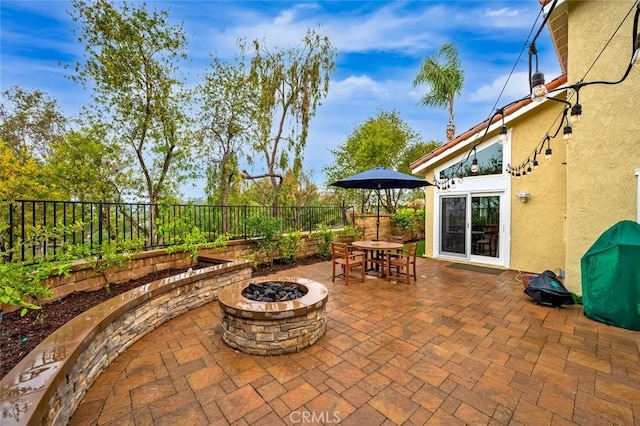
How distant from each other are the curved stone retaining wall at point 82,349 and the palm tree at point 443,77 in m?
12.6

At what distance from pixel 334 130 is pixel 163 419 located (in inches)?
570

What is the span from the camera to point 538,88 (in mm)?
2188

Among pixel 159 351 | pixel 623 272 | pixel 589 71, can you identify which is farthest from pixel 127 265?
pixel 589 71

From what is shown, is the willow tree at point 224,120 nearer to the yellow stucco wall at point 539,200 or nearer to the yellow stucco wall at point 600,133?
the yellow stucco wall at point 539,200

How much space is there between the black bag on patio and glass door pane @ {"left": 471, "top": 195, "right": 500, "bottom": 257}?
2.57 m

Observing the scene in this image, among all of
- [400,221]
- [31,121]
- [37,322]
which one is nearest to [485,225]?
[400,221]

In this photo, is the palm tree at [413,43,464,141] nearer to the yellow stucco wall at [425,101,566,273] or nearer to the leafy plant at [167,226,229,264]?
the yellow stucco wall at [425,101,566,273]

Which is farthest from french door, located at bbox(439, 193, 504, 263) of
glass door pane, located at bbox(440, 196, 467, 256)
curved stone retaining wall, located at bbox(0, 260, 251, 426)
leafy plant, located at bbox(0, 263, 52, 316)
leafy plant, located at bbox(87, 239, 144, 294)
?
leafy plant, located at bbox(0, 263, 52, 316)

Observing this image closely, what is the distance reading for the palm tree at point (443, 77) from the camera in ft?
38.5

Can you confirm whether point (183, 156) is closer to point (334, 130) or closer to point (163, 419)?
point (163, 419)

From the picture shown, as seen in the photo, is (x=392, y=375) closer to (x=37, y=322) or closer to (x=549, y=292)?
(x=549, y=292)

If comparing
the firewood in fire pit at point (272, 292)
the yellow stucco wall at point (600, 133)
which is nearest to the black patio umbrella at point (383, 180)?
the yellow stucco wall at point (600, 133)

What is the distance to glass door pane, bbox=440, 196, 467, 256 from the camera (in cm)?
748

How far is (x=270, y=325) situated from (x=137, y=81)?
7.13 m
